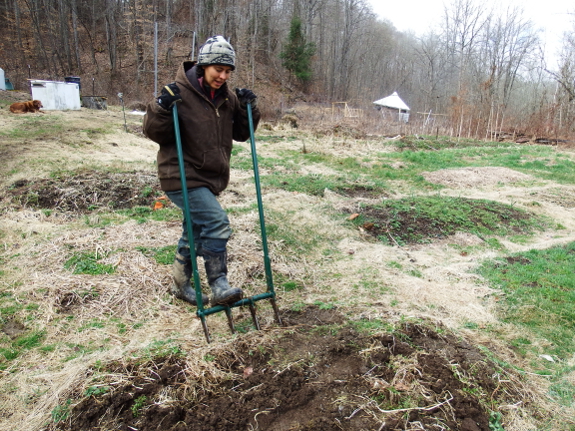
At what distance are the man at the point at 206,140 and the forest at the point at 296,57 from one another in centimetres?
1883

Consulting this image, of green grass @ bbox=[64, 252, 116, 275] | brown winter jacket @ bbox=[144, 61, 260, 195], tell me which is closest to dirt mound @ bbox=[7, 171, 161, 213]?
green grass @ bbox=[64, 252, 116, 275]

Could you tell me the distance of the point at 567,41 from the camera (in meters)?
30.0

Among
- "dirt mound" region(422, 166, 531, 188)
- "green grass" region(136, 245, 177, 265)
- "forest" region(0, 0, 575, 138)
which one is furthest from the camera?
"forest" region(0, 0, 575, 138)

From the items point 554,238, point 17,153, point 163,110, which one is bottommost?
point 554,238

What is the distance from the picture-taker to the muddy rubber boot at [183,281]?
13.3 ft

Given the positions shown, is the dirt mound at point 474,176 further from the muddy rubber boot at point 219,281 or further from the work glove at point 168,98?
the work glove at point 168,98

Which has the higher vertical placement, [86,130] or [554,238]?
[86,130]

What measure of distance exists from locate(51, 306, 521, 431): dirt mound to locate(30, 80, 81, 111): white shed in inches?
720

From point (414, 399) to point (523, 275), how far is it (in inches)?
133

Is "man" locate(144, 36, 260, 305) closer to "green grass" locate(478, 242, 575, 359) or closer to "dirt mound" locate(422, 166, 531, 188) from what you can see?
"green grass" locate(478, 242, 575, 359)

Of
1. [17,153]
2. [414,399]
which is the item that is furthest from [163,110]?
[17,153]

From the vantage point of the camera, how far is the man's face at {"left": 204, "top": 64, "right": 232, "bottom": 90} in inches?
135

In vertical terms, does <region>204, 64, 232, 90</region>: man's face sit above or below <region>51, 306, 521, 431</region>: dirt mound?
above

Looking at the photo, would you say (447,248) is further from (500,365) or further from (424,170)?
(424,170)
